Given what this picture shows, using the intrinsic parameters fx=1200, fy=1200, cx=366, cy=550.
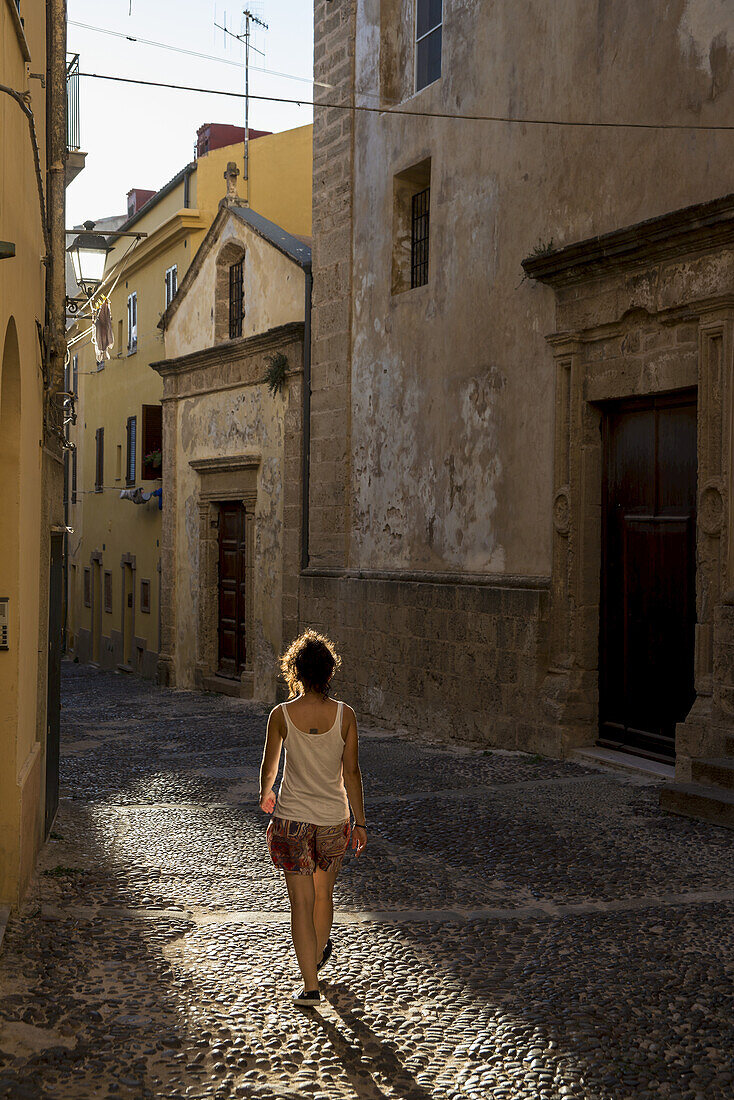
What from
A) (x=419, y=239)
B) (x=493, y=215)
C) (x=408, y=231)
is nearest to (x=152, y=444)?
(x=408, y=231)

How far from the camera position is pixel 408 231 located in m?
12.9

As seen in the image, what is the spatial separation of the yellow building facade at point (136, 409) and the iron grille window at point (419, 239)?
27.1 feet

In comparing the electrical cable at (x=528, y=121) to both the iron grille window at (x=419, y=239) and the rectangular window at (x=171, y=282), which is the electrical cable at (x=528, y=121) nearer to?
the iron grille window at (x=419, y=239)

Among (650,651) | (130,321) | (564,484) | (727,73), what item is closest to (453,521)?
(564,484)

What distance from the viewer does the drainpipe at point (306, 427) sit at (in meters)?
14.8

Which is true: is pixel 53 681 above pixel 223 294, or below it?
below

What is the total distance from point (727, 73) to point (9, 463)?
19.1ft

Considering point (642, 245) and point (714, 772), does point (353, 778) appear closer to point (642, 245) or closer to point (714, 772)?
point (714, 772)

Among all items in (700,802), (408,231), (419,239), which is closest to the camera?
(700,802)

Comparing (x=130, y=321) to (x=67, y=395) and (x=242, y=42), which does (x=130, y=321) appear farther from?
(x=67, y=395)

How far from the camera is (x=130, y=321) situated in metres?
26.6

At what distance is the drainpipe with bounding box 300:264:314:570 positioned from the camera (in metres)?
14.8

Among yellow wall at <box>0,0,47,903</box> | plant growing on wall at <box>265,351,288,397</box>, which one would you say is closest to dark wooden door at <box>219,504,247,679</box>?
plant growing on wall at <box>265,351,288,397</box>

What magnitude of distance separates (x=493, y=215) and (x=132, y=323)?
16.8 m
